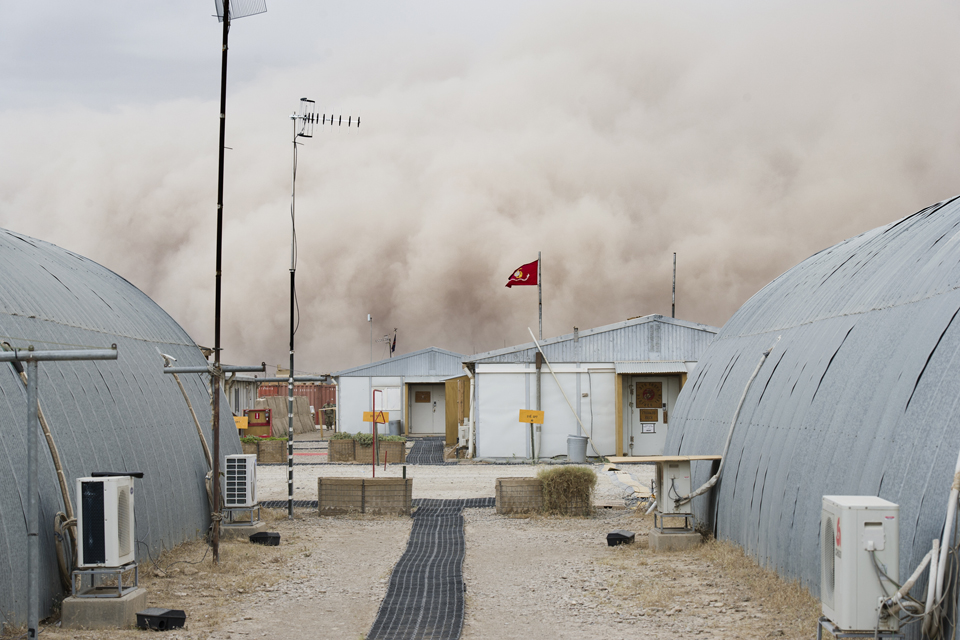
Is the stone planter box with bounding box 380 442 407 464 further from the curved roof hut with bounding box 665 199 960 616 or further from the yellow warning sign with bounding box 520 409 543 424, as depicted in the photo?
the curved roof hut with bounding box 665 199 960 616

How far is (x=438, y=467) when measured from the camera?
2770 cm

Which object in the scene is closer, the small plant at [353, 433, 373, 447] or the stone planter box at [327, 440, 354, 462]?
the small plant at [353, 433, 373, 447]

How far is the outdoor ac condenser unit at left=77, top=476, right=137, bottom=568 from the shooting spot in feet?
28.9

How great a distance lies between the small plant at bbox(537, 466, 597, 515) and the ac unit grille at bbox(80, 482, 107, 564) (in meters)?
9.69

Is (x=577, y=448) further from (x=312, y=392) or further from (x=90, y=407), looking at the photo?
(x=312, y=392)

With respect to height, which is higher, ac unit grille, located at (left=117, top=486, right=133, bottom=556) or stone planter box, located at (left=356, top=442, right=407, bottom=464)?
ac unit grille, located at (left=117, top=486, right=133, bottom=556)

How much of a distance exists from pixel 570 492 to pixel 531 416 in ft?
26.5

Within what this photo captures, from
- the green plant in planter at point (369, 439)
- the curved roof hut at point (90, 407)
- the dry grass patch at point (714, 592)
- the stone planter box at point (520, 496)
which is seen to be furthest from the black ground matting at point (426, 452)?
the dry grass patch at point (714, 592)

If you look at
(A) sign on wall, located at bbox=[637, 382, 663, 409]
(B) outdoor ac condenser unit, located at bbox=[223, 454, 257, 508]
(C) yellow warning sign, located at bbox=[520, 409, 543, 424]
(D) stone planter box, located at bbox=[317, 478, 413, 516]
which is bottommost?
(D) stone planter box, located at bbox=[317, 478, 413, 516]

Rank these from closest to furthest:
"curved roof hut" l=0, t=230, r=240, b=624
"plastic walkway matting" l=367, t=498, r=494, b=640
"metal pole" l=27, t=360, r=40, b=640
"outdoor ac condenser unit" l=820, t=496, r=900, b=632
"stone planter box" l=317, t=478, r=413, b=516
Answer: "outdoor ac condenser unit" l=820, t=496, r=900, b=632 < "metal pole" l=27, t=360, r=40, b=640 < "curved roof hut" l=0, t=230, r=240, b=624 < "plastic walkway matting" l=367, t=498, r=494, b=640 < "stone planter box" l=317, t=478, r=413, b=516

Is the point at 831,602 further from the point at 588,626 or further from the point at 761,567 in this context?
the point at 761,567

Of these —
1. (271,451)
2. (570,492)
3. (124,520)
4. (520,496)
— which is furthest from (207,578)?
(271,451)

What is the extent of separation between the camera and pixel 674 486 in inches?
518

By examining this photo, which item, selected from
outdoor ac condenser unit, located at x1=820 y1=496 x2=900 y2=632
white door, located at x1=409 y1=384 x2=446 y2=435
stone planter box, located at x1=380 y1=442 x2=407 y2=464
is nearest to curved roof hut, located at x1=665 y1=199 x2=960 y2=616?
outdoor ac condenser unit, located at x1=820 y1=496 x2=900 y2=632
